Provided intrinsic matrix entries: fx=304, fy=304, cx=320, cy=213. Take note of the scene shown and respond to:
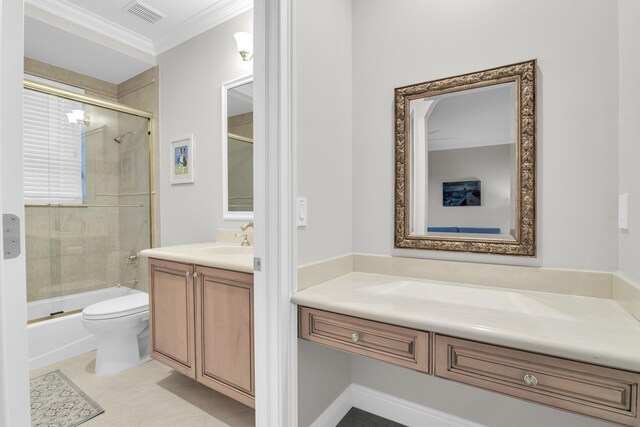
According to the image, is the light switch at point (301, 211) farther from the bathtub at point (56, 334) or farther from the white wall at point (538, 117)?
the bathtub at point (56, 334)

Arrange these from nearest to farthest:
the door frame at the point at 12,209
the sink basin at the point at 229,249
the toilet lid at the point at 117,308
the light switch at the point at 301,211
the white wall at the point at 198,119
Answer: the door frame at the point at 12,209, the light switch at the point at 301,211, the toilet lid at the point at 117,308, the sink basin at the point at 229,249, the white wall at the point at 198,119

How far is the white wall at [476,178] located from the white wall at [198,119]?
4.92 ft

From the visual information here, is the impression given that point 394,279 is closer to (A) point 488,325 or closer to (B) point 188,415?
(A) point 488,325

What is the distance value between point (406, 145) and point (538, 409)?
133cm

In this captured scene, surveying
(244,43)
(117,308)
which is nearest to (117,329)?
(117,308)

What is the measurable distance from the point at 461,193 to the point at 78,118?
133 inches

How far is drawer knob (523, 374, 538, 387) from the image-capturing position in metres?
0.89

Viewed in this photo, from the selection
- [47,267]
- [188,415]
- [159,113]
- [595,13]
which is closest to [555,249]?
[595,13]

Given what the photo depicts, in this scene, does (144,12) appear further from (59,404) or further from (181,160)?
(59,404)

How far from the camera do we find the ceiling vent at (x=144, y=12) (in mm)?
2361

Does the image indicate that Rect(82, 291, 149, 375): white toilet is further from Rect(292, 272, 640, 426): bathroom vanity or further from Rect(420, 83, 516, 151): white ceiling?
Rect(420, 83, 516, 151): white ceiling

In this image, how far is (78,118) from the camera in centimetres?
287

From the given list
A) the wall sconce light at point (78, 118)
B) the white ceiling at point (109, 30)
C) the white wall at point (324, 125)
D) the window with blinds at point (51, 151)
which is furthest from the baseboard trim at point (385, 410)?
the wall sconce light at point (78, 118)

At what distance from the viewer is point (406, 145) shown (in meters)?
1.60
